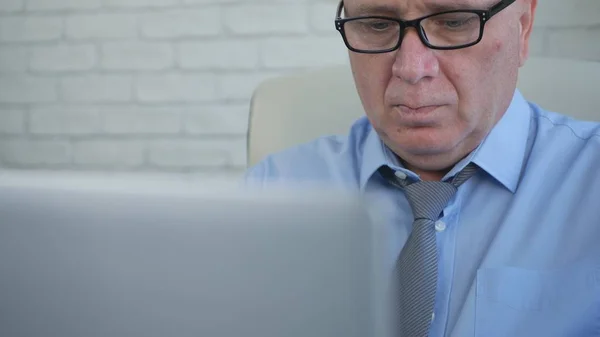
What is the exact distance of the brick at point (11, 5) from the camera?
88.5 inches

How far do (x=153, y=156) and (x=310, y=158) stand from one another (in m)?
0.96

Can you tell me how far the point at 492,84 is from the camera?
109 centimetres

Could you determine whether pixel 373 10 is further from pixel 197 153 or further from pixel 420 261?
pixel 197 153

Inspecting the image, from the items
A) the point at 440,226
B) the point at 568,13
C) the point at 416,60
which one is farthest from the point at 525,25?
the point at 568,13

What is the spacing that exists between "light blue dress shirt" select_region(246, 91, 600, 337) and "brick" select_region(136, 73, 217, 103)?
949 mm

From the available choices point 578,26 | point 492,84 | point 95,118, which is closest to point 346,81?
point 492,84

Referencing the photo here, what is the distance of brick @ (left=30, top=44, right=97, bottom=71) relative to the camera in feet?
7.23

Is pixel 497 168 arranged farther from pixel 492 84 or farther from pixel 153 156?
pixel 153 156

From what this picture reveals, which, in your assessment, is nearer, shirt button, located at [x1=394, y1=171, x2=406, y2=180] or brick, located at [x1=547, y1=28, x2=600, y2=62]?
shirt button, located at [x1=394, y1=171, x2=406, y2=180]

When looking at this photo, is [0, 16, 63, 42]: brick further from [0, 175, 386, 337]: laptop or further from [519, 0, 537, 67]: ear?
[0, 175, 386, 337]: laptop

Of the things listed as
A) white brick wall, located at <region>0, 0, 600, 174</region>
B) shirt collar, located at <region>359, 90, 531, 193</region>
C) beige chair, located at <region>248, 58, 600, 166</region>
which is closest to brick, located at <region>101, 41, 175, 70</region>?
white brick wall, located at <region>0, 0, 600, 174</region>

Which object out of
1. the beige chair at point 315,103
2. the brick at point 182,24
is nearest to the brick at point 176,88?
the brick at point 182,24

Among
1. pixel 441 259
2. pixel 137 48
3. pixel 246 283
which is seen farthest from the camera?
pixel 137 48

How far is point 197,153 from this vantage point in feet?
6.98
